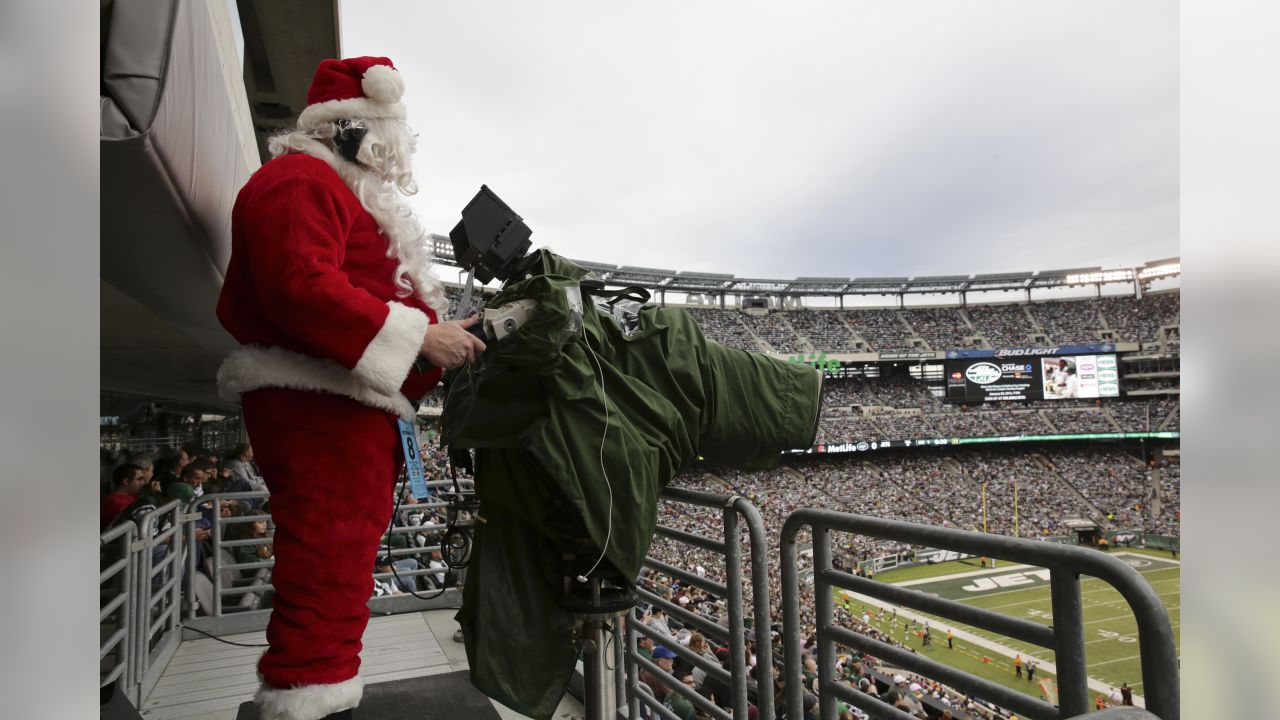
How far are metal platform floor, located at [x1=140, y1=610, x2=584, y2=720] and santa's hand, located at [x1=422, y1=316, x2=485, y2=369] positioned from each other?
148cm

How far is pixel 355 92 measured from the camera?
5.41 feet

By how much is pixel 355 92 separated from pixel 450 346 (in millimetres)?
729

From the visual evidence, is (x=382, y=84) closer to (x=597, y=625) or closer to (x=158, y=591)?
(x=597, y=625)

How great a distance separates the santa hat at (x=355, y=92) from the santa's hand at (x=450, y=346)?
0.60 m

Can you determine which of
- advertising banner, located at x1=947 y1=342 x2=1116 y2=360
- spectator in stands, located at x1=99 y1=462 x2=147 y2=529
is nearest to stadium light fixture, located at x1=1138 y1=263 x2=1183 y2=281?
advertising banner, located at x1=947 y1=342 x2=1116 y2=360

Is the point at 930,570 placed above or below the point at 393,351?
below

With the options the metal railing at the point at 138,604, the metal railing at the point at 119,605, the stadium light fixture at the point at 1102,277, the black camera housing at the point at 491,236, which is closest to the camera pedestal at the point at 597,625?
the black camera housing at the point at 491,236

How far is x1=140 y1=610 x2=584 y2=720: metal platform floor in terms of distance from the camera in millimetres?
2516

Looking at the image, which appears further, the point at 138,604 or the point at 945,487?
the point at 945,487

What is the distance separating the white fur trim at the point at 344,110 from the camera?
160cm

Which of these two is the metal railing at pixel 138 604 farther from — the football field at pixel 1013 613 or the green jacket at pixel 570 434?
the football field at pixel 1013 613

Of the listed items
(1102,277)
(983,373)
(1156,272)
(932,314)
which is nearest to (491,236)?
(983,373)

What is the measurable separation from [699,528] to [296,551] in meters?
19.5

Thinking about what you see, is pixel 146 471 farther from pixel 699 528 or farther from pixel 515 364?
pixel 699 528
